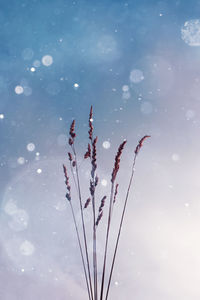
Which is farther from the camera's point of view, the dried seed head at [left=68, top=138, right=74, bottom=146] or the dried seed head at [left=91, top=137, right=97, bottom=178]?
the dried seed head at [left=68, top=138, right=74, bottom=146]

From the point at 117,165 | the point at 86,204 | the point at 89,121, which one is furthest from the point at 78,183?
the point at 89,121

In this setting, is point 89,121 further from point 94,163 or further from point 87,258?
point 87,258

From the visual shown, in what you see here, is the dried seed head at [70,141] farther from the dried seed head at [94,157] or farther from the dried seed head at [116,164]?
the dried seed head at [116,164]

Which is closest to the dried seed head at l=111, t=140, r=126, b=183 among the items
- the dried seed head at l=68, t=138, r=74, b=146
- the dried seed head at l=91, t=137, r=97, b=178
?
the dried seed head at l=91, t=137, r=97, b=178

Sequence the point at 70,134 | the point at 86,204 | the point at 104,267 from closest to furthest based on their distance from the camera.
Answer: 1. the point at 104,267
2. the point at 86,204
3. the point at 70,134

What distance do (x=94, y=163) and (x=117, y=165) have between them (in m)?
0.16

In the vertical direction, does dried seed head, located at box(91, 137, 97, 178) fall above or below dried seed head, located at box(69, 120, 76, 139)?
below

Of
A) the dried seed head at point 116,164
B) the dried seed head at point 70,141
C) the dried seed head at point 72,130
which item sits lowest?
the dried seed head at point 116,164

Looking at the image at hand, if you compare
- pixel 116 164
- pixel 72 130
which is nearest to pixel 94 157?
pixel 116 164

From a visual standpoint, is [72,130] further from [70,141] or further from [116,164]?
[116,164]

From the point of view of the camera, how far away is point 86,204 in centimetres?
179

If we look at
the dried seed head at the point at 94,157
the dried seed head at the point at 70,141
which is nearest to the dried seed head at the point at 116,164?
the dried seed head at the point at 94,157

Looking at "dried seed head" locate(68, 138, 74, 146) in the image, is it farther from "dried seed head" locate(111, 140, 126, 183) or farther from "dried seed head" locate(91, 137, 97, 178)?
"dried seed head" locate(111, 140, 126, 183)

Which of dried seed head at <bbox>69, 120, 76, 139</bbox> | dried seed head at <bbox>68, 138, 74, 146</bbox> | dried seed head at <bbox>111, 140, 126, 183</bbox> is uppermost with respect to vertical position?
dried seed head at <bbox>69, 120, 76, 139</bbox>
